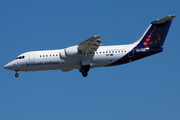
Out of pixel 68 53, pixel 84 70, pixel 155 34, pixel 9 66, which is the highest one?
pixel 155 34

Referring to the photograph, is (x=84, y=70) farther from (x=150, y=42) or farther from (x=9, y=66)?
(x=9, y=66)

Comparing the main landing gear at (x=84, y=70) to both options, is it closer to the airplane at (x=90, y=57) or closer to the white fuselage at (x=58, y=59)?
the airplane at (x=90, y=57)

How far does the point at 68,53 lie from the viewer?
17.9 m

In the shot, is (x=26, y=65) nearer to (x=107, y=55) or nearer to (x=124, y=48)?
(x=107, y=55)

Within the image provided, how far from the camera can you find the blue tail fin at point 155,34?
63.8 feet

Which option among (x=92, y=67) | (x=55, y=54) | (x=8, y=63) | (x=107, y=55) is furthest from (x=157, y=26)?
(x=8, y=63)

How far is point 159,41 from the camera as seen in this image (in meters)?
19.5

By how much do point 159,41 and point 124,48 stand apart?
9.04ft

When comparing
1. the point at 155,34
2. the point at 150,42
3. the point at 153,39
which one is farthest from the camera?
the point at 155,34

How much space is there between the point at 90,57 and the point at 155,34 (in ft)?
17.4

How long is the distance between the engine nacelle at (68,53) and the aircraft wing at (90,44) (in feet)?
1.47

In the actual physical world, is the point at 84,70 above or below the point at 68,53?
below

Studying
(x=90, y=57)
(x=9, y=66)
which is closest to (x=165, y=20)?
(x=90, y=57)

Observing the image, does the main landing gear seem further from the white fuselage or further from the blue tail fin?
the blue tail fin
